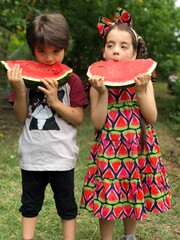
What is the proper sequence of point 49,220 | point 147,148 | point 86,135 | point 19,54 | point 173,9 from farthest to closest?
point 173,9
point 19,54
point 86,135
point 49,220
point 147,148

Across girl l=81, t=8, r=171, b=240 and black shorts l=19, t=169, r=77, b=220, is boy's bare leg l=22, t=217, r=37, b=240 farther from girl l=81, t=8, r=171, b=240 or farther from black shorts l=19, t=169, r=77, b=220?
girl l=81, t=8, r=171, b=240

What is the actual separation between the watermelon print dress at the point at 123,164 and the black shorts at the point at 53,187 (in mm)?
169

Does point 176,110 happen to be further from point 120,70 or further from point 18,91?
point 18,91

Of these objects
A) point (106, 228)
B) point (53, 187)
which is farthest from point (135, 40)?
point (106, 228)

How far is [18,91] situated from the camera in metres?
2.54

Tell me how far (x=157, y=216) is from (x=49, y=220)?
92 cm

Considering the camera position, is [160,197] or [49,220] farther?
[49,220]

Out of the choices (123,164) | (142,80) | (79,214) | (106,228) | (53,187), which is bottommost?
(79,214)

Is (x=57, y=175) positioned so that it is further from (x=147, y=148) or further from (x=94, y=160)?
→ (x=147, y=148)

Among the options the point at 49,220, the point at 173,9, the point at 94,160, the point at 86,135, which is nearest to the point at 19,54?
the point at 86,135

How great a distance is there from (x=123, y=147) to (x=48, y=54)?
73 centimetres

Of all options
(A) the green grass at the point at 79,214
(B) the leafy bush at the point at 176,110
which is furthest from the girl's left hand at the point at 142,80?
(B) the leafy bush at the point at 176,110

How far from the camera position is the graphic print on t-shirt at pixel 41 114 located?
104 inches

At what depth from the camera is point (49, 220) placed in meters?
3.55
